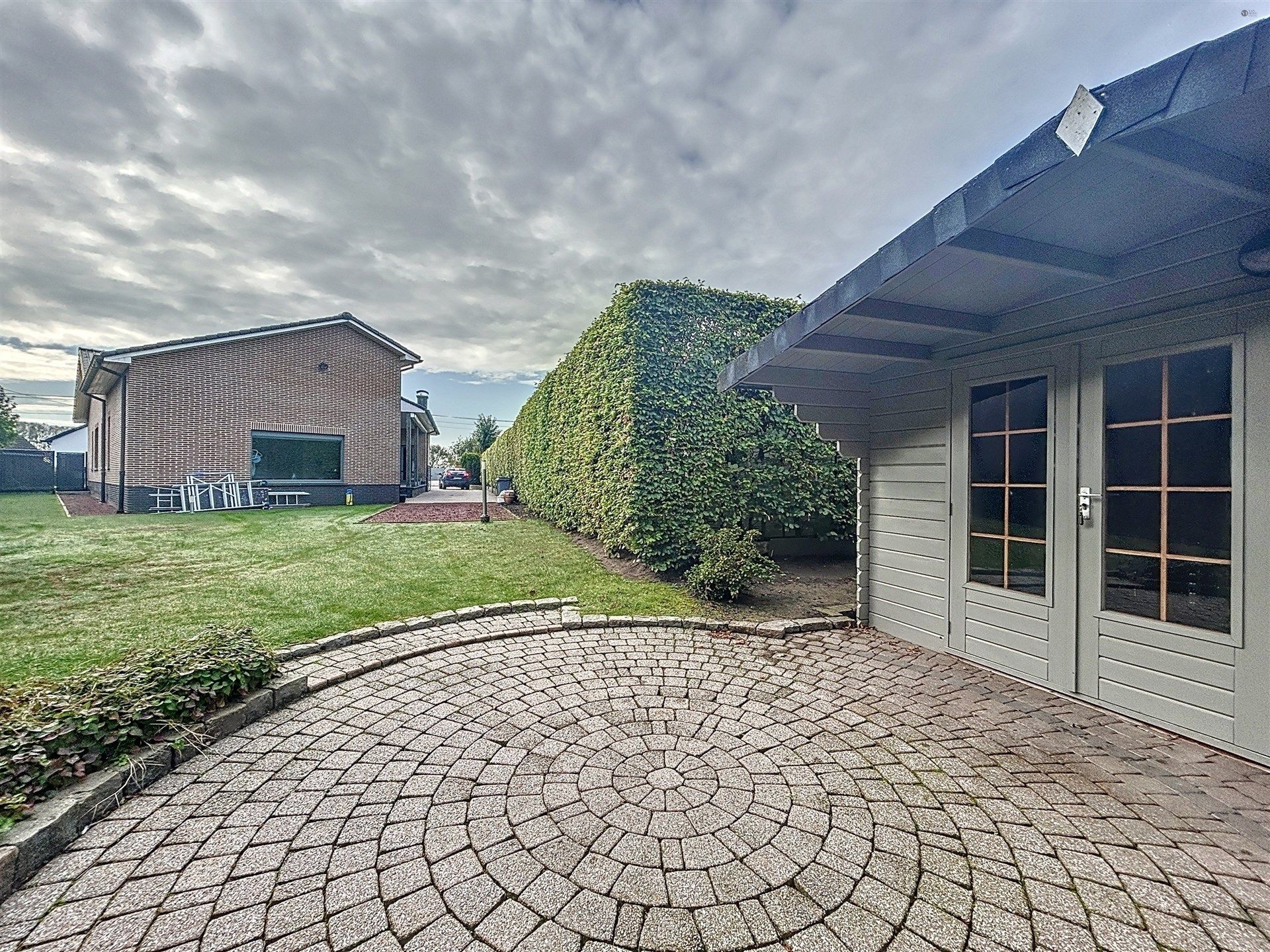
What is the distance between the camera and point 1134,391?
296cm

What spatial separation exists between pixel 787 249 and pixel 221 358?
1562 centimetres

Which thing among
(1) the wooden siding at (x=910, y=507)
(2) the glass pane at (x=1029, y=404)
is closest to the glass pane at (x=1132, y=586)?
(2) the glass pane at (x=1029, y=404)

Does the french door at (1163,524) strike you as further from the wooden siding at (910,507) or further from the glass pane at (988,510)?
the wooden siding at (910,507)

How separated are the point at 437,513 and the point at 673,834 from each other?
13320 mm

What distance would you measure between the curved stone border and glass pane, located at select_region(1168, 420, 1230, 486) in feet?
8.68

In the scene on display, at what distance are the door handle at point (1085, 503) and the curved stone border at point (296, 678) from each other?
2.14 metres

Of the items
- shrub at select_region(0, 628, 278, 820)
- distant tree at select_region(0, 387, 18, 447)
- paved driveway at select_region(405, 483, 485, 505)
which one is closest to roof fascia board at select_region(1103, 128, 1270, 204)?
shrub at select_region(0, 628, 278, 820)

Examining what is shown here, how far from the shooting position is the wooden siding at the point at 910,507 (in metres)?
4.12

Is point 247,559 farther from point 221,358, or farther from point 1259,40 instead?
point 221,358

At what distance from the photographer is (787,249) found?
8625 millimetres

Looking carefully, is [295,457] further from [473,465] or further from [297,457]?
[473,465]

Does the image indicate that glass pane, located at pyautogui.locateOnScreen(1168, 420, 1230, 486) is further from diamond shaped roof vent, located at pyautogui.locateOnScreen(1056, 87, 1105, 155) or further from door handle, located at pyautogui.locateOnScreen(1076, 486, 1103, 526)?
diamond shaped roof vent, located at pyautogui.locateOnScreen(1056, 87, 1105, 155)

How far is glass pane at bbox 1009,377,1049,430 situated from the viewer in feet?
11.1

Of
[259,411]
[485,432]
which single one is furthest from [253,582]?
[485,432]
